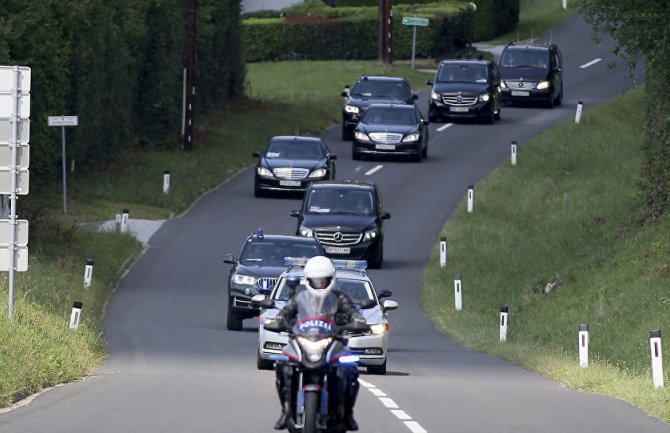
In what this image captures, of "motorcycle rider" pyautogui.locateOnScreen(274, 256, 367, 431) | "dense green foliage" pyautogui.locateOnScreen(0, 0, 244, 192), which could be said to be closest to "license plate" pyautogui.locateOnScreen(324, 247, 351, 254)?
"dense green foliage" pyautogui.locateOnScreen(0, 0, 244, 192)

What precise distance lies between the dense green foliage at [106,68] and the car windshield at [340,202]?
7479 mm

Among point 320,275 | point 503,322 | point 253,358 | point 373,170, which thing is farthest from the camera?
point 373,170

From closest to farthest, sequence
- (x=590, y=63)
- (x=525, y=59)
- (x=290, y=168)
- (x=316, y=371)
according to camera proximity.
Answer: (x=316, y=371), (x=290, y=168), (x=525, y=59), (x=590, y=63)

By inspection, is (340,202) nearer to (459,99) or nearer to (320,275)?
(459,99)

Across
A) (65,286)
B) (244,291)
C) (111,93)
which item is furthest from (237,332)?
(111,93)

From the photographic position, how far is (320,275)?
42.3ft

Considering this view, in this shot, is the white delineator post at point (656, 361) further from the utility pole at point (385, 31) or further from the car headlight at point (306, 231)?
the utility pole at point (385, 31)

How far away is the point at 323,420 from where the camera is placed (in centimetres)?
1259

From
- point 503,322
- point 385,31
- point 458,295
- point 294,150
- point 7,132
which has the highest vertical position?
point 385,31

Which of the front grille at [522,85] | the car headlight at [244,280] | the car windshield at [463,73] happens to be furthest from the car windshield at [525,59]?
the car headlight at [244,280]

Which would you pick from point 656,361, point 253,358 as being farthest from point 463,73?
point 656,361

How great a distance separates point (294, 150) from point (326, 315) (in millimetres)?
32841

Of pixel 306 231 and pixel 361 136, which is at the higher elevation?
pixel 361 136

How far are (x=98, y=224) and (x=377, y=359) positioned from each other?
2018cm
